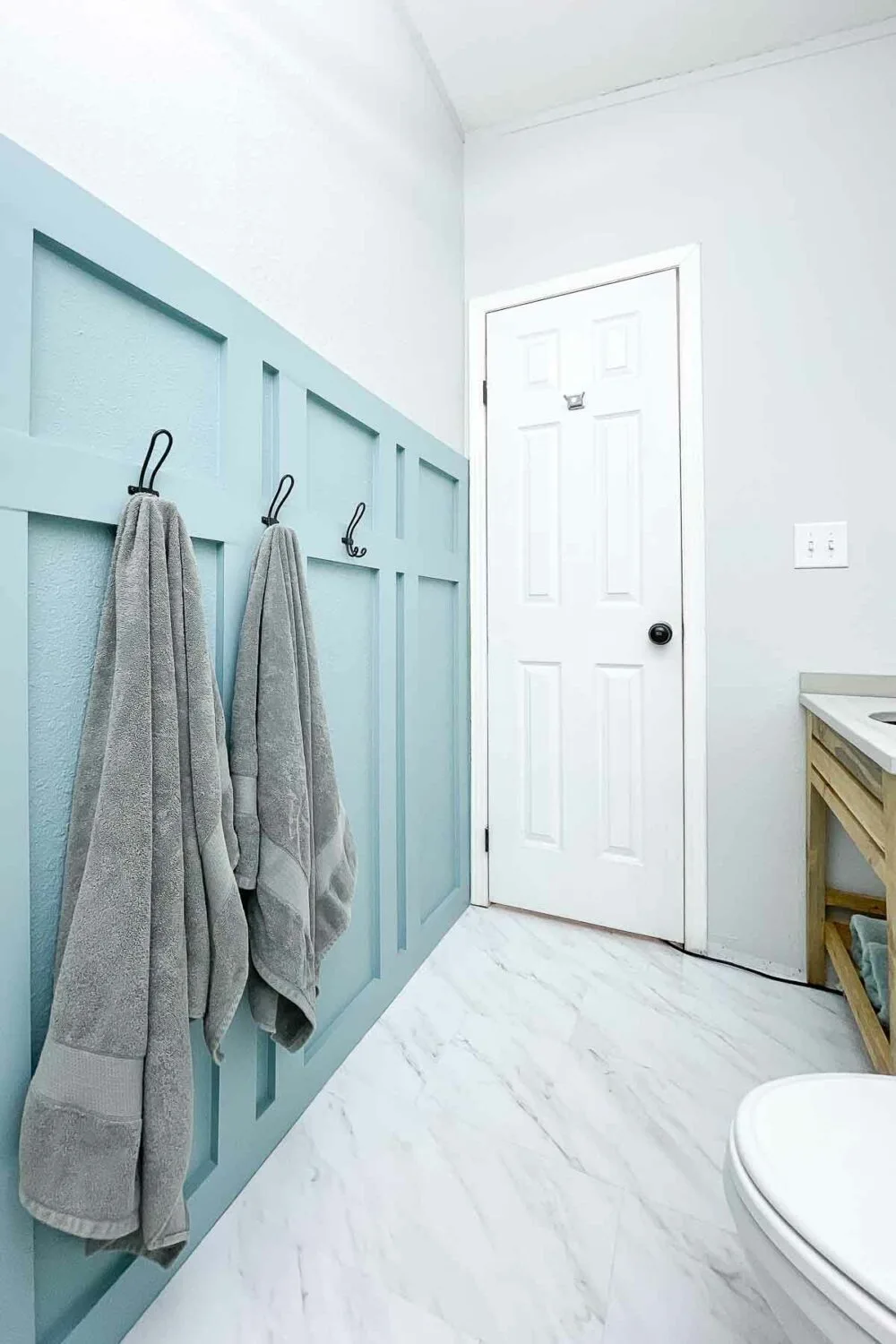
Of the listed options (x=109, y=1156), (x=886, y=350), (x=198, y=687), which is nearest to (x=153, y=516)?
(x=198, y=687)

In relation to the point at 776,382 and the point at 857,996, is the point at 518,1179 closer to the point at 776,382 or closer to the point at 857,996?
the point at 857,996

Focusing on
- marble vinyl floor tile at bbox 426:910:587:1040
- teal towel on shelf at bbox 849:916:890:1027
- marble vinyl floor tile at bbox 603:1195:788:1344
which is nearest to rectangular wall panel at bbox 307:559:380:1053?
marble vinyl floor tile at bbox 426:910:587:1040

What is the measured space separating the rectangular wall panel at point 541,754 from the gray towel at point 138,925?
1.24 m

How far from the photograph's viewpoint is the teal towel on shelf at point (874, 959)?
3.95 feet

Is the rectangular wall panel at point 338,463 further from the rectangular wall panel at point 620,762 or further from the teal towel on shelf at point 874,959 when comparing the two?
the teal towel on shelf at point 874,959

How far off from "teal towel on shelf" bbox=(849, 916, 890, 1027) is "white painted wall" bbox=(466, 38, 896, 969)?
0.93 ft

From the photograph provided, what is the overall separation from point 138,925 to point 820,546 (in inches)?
66.7

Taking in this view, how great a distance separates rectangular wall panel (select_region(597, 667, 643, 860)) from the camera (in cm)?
181

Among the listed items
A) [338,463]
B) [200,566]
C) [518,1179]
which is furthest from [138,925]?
[338,463]

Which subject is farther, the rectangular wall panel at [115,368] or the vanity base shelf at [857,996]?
the vanity base shelf at [857,996]

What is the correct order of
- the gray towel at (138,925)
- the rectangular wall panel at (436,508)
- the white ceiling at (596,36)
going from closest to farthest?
the gray towel at (138,925) < the white ceiling at (596,36) < the rectangular wall panel at (436,508)

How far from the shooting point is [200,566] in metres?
0.92

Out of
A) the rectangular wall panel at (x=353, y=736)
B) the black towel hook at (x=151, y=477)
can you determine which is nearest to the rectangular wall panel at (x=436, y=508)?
the rectangular wall panel at (x=353, y=736)

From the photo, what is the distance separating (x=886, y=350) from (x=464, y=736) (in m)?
1.49
